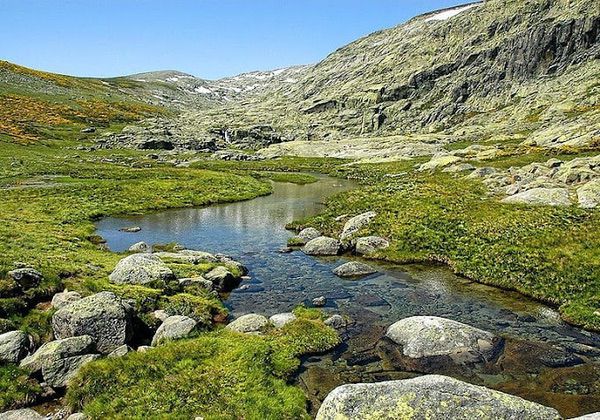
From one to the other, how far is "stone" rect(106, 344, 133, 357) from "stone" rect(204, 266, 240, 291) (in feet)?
36.3

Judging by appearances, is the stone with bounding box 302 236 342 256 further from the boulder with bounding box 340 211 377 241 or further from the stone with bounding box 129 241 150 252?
the stone with bounding box 129 241 150 252

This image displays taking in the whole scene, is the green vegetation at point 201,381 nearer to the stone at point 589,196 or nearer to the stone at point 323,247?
the stone at point 323,247

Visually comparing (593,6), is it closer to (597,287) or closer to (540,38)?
(540,38)

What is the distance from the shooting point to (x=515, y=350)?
2197 centimetres

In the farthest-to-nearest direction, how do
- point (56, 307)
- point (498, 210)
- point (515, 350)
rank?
point (498, 210), point (56, 307), point (515, 350)

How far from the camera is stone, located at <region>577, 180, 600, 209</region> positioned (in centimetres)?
4366

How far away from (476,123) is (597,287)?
556ft

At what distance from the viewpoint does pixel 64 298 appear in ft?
83.5

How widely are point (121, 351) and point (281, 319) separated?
28.1 ft

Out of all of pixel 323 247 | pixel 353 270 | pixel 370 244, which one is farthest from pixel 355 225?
pixel 353 270

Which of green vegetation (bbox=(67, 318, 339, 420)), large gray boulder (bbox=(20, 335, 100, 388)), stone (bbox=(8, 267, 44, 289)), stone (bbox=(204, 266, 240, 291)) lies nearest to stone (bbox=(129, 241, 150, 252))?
stone (bbox=(204, 266, 240, 291))

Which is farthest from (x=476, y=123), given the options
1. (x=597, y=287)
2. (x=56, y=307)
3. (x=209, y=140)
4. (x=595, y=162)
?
(x=56, y=307)

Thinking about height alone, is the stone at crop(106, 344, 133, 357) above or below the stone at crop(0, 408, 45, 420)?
above

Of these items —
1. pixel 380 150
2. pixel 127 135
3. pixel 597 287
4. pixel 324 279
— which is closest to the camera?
pixel 597 287
